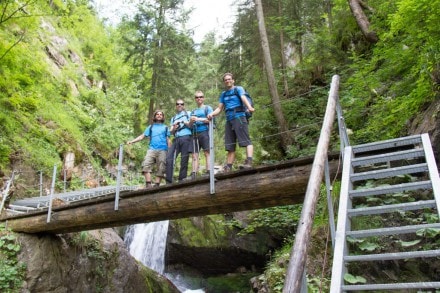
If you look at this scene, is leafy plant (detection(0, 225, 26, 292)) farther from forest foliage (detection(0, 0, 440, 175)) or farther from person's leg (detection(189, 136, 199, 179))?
person's leg (detection(189, 136, 199, 179))

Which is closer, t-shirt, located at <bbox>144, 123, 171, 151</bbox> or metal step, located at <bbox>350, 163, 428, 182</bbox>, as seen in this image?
metal step, located at <bbox>350, 163, 428, 182</bbox>

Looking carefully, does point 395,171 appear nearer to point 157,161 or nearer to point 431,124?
point 431,124

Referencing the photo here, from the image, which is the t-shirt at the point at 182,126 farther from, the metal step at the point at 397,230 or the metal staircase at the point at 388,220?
the metal step at the point at 397,230

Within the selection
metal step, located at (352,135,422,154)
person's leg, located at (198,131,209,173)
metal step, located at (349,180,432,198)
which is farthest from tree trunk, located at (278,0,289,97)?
metal step, located at (349,180,432,198)

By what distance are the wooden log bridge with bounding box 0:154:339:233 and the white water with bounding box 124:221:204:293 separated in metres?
5.40

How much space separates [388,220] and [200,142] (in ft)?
11.2

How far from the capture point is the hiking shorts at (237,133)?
19.6 feet

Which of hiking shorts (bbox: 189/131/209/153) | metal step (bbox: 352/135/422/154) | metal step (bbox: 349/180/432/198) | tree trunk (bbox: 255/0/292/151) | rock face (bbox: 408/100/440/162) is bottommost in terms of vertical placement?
metal step (bbox: 349/180/432/198)

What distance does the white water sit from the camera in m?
13.2

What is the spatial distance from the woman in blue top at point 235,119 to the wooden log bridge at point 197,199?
2.13 ft

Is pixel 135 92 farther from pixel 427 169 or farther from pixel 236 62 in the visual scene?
pixel 427 169

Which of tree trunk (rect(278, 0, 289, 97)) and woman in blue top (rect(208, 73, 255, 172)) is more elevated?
tree trunk (rect(278, 0, 289, 97))

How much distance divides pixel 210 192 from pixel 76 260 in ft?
17.9

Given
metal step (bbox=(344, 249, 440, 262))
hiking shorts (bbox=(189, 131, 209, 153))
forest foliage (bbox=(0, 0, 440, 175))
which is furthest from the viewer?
forest foliage (bbox=(0, 0, 440, 175))
